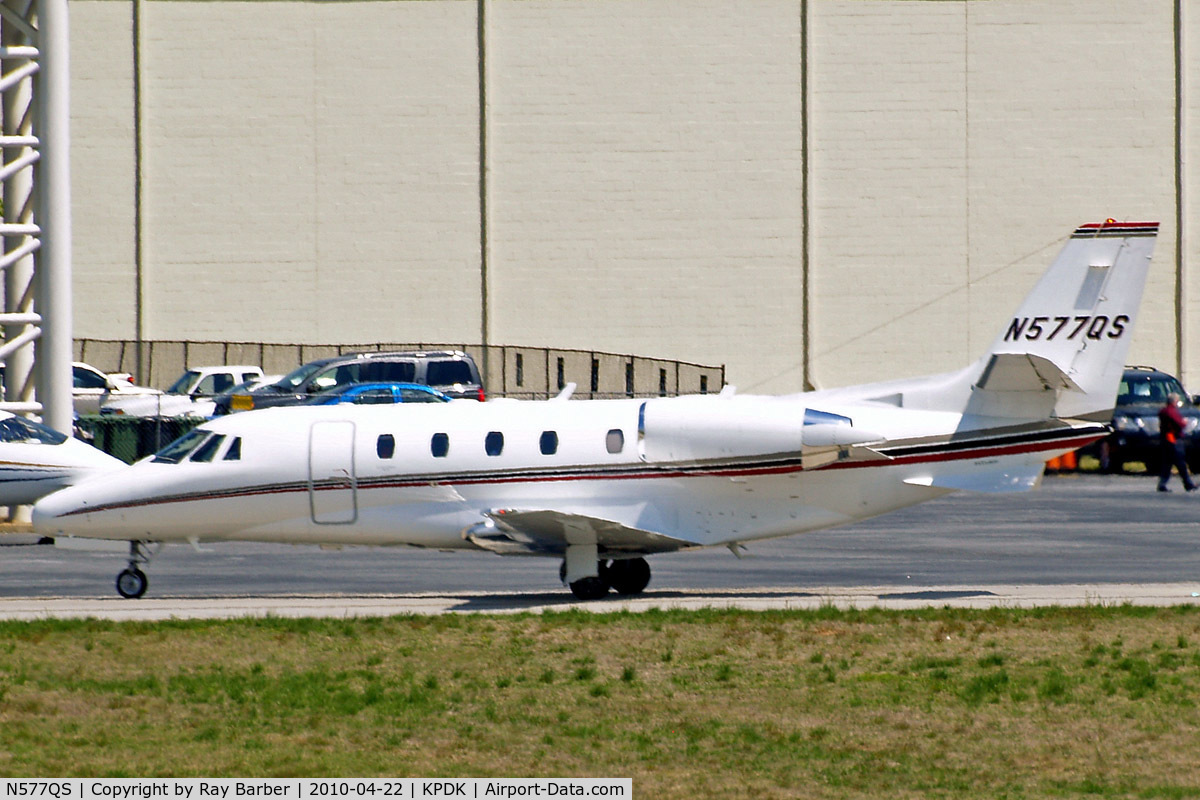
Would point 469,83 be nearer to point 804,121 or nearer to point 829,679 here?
point 804,121

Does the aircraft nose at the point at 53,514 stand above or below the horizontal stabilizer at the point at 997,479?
below

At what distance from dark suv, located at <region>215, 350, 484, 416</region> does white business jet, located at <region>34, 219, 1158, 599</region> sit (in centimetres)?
2229

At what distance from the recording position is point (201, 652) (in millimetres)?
15742

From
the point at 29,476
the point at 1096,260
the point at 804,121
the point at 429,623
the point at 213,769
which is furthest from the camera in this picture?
the point at 804,121

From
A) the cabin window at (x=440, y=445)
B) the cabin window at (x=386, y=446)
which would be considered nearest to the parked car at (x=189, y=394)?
the cabin window at (x=386, y=446)

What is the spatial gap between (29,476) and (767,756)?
56.9 ft

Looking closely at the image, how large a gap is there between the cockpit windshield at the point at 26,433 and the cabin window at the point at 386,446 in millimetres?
8559

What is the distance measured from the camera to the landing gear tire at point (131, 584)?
20094 millimetres

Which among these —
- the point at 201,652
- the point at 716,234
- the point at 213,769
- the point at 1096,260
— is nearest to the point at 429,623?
the point at 201,652

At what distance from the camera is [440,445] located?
19688 mm

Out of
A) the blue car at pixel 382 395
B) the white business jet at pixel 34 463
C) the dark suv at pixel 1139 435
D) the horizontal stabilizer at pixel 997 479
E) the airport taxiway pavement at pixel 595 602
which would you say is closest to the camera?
the airport taxiway pavement at pixel 595 602

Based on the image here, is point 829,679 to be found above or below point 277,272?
below

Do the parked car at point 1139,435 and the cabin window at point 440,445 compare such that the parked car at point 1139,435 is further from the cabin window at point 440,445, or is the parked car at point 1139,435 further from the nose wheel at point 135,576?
the nose wheel at point 135,576

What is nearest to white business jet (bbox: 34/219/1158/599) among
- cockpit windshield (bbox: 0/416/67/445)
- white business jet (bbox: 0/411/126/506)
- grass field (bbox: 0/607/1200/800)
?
grass field (bbox: 0/607/1200/800)
